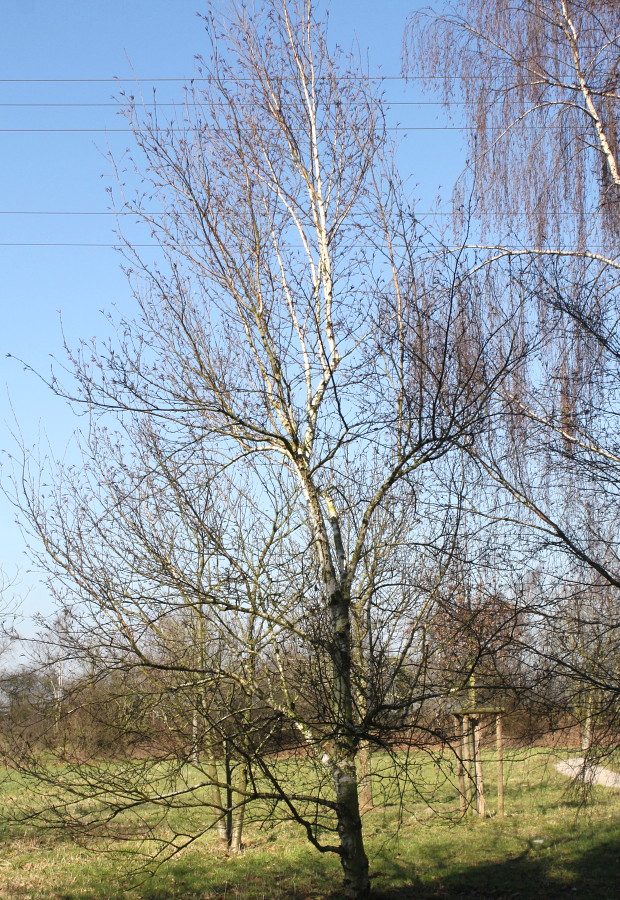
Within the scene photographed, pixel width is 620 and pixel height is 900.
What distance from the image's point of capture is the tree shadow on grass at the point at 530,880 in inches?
304

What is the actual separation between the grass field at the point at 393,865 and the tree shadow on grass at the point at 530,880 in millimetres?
12

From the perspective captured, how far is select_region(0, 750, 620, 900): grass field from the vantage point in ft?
26.4

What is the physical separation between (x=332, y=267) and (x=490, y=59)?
1906 mm

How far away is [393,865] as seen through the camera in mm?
9211

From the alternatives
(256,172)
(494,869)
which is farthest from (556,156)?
(494,869)

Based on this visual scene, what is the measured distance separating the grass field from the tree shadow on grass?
12 mm

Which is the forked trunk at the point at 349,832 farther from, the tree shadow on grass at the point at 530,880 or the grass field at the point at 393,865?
the tree shadow on grass at the point at 530,880

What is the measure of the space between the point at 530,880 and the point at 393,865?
65.1 inches

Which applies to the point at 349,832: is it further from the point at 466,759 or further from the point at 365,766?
the point at 365,766

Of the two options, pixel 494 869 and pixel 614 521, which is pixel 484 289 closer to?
pixel 614 521

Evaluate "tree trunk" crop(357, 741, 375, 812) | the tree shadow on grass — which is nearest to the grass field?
the tree shadow on grass

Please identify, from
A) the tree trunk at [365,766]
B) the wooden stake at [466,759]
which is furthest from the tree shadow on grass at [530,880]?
the tree trunk at [365,766]

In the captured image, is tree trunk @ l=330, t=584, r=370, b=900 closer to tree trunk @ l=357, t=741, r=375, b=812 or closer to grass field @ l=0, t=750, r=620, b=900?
tree trunk @ l=357, t=741, r=375, b=812

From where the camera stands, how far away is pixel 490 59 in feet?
18.4
